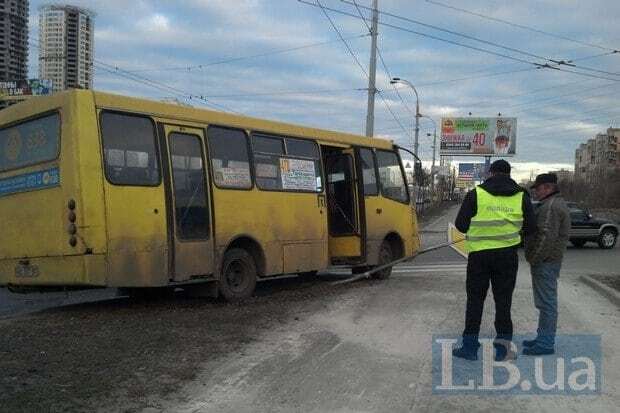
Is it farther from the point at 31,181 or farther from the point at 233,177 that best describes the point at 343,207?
the point at 31,181

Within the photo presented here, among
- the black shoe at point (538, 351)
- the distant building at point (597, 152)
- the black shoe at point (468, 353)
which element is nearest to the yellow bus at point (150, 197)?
the black shoe at point (468, 353)

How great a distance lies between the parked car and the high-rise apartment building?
1110 inches

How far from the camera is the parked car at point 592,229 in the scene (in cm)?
2395

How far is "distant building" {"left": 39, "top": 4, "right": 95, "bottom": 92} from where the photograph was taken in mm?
35938

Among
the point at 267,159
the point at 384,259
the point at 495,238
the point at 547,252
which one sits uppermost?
the point at 267,159

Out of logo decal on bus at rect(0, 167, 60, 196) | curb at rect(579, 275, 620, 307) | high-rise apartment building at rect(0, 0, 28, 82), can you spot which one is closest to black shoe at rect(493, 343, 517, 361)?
curb at rect(579, 275, 620, 307)

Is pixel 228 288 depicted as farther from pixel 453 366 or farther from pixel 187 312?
pixel 453 366

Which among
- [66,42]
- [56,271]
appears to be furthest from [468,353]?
[66,42]

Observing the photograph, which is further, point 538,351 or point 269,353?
point 269,353

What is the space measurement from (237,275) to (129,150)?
8.65ft

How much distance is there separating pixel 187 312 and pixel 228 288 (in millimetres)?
994

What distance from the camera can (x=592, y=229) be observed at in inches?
943

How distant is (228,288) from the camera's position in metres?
9.67

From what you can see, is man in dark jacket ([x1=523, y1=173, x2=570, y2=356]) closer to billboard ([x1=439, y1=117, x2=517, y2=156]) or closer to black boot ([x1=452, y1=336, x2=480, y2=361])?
black boot ([x1=452, y1=336, x2=480, y2=361])
